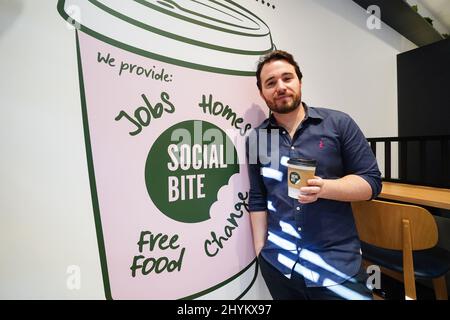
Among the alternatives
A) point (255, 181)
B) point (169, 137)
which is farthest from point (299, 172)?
point (169, 137)

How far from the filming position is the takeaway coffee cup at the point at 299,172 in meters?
0.77

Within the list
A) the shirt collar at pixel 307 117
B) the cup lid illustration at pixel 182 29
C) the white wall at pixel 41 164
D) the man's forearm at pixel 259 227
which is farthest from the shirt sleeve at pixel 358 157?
the white wall at pixel 41 164

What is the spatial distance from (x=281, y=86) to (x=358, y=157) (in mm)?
478

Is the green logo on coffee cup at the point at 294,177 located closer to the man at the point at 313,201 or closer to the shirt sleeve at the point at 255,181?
the man at the point at 313,201

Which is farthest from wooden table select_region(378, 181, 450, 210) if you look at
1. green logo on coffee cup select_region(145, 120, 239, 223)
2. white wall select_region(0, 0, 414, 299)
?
white wall select_region(0, 0, 414, 299)

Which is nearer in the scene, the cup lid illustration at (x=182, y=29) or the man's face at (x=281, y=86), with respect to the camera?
the cup lid illustration at (x=182, y=29)

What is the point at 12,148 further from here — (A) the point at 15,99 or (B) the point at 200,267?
(B) the point at 200,267

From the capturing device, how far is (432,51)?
1.96m

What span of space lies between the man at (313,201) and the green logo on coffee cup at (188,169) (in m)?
0.23

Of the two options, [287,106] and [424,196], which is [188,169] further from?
[424,196]

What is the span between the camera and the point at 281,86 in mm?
994

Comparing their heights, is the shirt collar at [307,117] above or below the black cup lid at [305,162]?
above

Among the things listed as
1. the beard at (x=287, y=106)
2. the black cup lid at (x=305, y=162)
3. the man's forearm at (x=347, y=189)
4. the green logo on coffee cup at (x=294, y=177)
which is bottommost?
the man's forearm at (x=347, y=189)

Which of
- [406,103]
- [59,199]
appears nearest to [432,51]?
[406,103]
